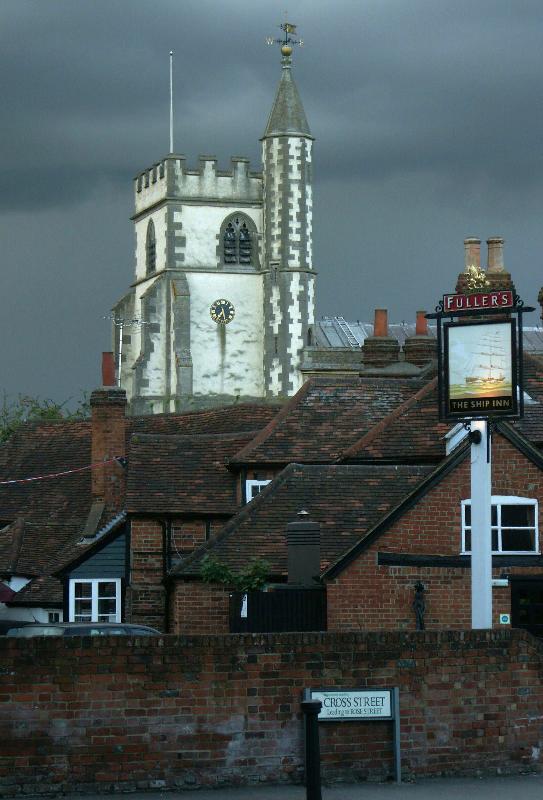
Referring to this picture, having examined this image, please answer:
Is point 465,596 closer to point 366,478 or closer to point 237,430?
point 366,478

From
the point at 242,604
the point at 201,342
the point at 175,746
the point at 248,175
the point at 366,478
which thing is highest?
the point at 248,175

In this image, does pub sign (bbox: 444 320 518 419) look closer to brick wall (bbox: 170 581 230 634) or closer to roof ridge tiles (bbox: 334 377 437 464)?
brick wall (bbox: 170 581 230 634)

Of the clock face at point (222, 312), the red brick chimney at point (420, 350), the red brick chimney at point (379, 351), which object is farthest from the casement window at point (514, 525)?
the clock face at point (222, 312)

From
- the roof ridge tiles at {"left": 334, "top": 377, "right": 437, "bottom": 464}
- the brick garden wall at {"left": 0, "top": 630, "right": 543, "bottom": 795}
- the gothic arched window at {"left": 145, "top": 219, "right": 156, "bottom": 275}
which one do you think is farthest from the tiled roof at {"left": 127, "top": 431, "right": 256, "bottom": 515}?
the gothic arched window at {"left": 145, "top": 219, "right": 156, "bottom": 275}

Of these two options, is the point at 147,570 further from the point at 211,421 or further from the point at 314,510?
the point at 211,421

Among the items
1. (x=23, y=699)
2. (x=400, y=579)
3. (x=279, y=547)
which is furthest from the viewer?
(x=279, y=547)

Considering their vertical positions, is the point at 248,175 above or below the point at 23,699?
above

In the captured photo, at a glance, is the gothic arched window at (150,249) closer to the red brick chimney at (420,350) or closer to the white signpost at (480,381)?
the red brick chimney at (420,350)

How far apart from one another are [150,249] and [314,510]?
89.8 m

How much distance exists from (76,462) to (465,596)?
20.3 m

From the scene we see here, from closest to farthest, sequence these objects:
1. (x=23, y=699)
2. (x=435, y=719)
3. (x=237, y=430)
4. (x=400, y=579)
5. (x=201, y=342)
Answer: (x=23, y=699)
(x=435, y=719)
(x=400, y=579)
(x=237, y=430)
(x=201, y=342)

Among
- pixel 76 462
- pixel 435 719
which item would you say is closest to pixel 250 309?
pixel 76 462

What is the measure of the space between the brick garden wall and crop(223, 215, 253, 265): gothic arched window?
323 feet

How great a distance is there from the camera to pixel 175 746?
64.7 feet
